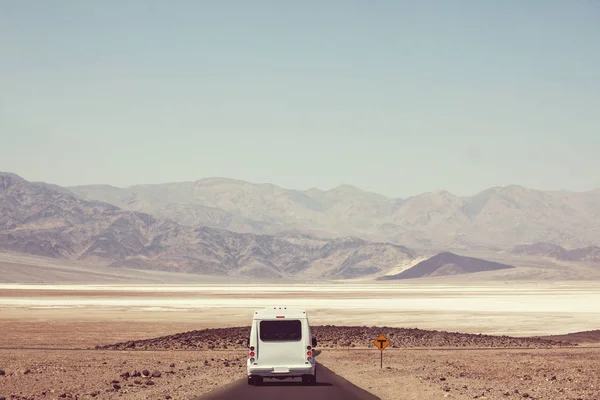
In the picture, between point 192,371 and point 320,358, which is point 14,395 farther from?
point 320,358

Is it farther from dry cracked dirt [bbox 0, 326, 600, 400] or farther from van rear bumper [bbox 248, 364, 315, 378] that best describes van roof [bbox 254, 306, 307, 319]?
dry cracked dirt [bbox 0, 326, 600, 400]

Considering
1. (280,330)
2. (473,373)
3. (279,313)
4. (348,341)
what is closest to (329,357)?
(348,341)

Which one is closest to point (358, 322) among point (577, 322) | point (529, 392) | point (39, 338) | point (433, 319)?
point (433, 319)

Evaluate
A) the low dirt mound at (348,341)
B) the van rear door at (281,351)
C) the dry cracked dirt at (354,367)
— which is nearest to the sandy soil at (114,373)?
the dry cracked dirt at (354,367)

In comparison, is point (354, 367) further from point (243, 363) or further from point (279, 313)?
→ point (279, 313)

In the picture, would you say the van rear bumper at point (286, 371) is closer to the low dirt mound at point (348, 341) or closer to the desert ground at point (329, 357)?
the desert ground at point (329, 357)

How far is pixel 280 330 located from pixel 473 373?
10.1 m

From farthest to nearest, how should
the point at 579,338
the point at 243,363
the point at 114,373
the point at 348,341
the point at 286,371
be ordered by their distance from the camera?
the point at 579,338 < the point at 348,341 < the point at 243,363 < the point at 114,373 < the point at 286,371

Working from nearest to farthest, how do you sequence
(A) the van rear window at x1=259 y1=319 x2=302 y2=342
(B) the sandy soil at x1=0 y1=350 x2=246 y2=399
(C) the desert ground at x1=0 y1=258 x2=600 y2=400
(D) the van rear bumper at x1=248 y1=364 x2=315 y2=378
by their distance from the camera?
1. (B) the sandy soil at x1=0 y1=350 x2=246 y2=399
2. (D) the van rear bumper at x1=248 y1=364 x2=315 y2=378
3. (A) the van rear window at x1=259 y1=319 x2=302 y2=342
4. (C) the desert ground at x1=0 y1=258 x2=600 y2=400

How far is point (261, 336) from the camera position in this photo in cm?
2634

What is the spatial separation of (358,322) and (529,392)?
44.0m

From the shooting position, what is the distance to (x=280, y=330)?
26438 millimetres

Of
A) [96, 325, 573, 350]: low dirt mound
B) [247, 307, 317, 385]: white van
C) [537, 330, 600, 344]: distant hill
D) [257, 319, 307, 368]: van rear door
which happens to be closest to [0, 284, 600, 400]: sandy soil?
[96, 325, 573, 350]: low dirt mound

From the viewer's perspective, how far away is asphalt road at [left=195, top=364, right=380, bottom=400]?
23391 mm
